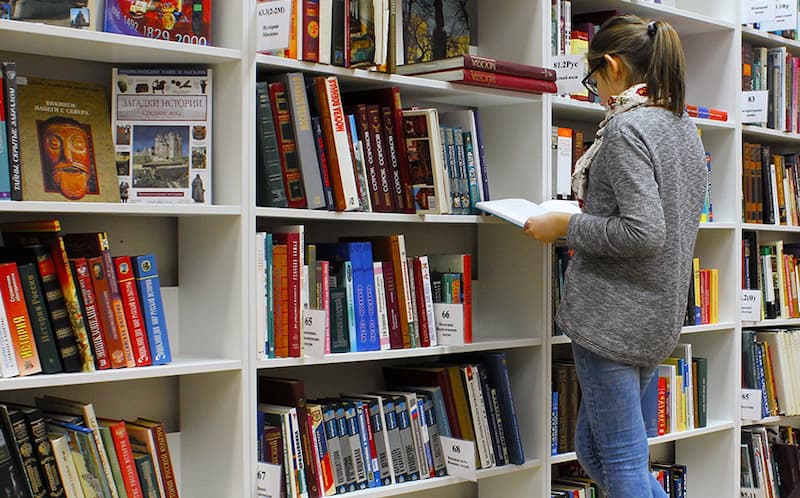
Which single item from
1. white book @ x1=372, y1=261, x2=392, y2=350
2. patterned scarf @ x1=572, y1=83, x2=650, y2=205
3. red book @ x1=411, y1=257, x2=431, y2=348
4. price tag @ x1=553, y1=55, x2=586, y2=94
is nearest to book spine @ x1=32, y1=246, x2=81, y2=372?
white book @ x1=372, y1=261, x2=392, y2=350

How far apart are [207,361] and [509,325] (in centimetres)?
95

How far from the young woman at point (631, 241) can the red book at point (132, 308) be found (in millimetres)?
920

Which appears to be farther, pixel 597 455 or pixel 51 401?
pixel 597 455

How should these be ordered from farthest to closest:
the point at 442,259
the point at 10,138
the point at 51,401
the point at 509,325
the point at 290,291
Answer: the point at 509,325 → the point at 442,259 → the point at 290,291 → the point at 51,401 → the point at 10,138

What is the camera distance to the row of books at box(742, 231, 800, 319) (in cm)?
336

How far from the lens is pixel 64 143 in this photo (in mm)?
1944

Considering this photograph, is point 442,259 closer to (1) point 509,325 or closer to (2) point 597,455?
(1) point 509,325

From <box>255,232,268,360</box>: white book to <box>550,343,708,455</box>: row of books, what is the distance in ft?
3.09

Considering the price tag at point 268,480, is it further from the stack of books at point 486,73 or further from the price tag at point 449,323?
the stack of books at point 486,73

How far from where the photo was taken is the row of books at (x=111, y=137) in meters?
1.88

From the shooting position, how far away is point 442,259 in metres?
2.53

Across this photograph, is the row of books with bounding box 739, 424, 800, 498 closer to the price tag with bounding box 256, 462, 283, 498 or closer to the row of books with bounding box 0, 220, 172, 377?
the price tag with bounding box 256, 462, 283, 498

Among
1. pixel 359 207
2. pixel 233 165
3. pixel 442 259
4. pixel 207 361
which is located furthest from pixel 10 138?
pixel 442 259

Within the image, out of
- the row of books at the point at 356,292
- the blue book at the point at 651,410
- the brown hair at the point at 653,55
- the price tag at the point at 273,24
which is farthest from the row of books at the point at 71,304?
the blue book at the point at 651,410
